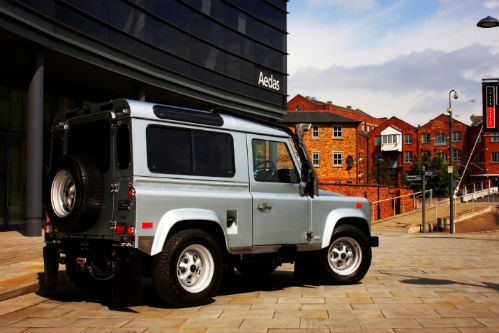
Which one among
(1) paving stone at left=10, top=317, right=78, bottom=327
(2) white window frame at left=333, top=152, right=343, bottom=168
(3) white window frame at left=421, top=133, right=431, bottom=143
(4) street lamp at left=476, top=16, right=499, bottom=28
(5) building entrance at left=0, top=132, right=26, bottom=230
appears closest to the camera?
(1) paving stone at left=10, top=317, right=78, bottom=327

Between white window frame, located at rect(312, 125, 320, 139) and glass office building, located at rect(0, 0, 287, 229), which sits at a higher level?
white window frame, located at rect(312, 125, 320, 139)

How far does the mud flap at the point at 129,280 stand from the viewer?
247 inches

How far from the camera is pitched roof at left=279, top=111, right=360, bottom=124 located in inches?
2699

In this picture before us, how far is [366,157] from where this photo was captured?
92938 millimetres

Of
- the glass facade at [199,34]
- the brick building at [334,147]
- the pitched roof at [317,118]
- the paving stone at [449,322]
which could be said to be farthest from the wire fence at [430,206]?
the paving stone at [449,322]

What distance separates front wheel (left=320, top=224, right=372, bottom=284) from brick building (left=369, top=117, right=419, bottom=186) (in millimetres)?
80060

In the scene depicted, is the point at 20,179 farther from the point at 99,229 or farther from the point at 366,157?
the point at 366,157

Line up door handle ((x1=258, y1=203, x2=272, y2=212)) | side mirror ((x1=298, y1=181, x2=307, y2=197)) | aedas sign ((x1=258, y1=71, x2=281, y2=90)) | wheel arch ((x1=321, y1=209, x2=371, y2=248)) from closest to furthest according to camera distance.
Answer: door handle ((x1=258, y1=203, x2=272, y2=212))
side mirror ((x1=298, y1=181, x2=307, y2=197))
wheel arch ((x1=321, y1=209, x2=371, y2=248))
aedas sign ((x1=258, y1=71, x2=281, y2=90))

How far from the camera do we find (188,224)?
22.9ft

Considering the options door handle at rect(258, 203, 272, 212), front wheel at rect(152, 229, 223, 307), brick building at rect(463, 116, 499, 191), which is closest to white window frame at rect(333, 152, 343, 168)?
brick building at rect(463, 116, 499, 191)

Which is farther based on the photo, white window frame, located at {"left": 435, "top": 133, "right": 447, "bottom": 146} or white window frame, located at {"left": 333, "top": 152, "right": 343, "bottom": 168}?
white window frame, located at {"left": 435, "top": 133, "right": 447, "bottom": 146}

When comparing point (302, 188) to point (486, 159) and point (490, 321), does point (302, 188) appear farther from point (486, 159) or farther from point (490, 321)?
point (486, 159)

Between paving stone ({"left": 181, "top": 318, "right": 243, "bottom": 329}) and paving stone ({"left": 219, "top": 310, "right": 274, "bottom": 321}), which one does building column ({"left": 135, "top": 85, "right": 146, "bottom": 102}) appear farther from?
paving stone ({"left": 181, "top": 318, "right": 243, "bottom": 329})

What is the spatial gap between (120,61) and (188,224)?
11674mm
